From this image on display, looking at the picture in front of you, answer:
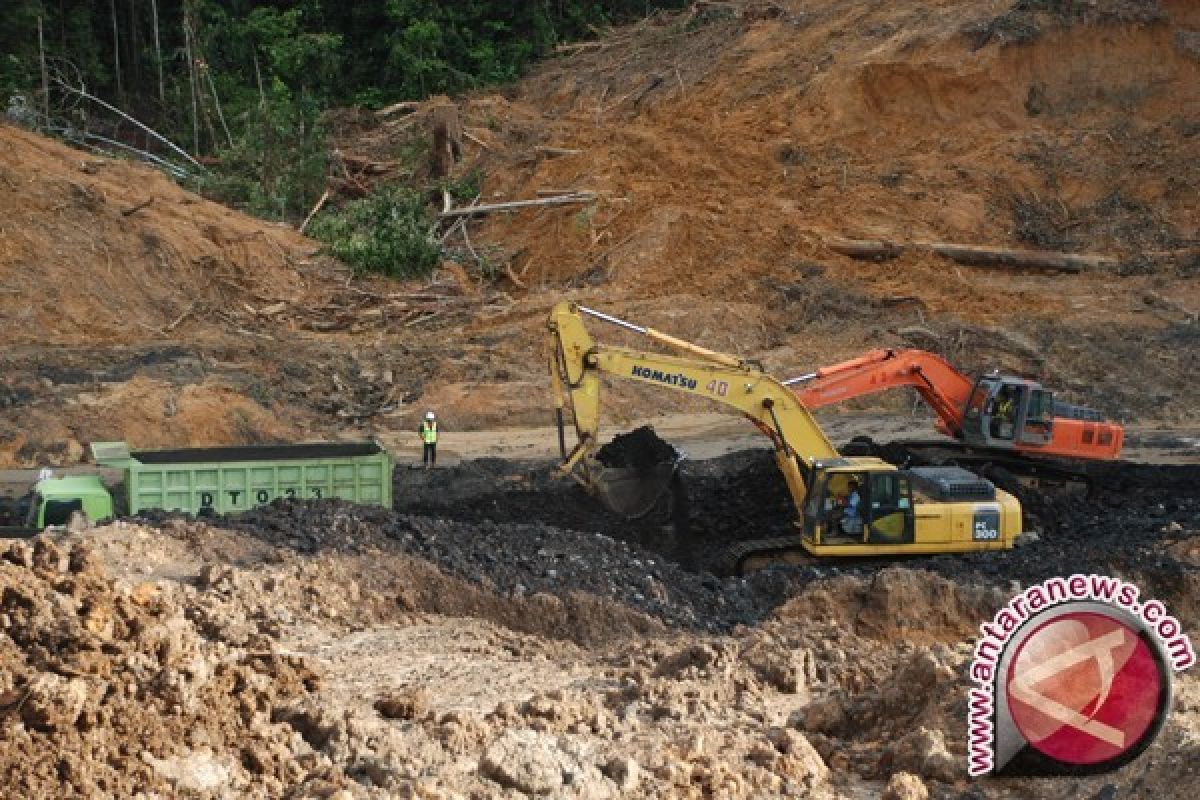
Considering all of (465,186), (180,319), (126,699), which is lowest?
(126,699)

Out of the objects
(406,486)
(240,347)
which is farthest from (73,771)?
(240,347)

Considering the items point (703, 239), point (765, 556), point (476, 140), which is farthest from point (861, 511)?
point (476, 140)

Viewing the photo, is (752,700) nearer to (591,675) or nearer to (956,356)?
(591,675)

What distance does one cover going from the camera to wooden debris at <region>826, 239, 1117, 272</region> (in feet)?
98.2

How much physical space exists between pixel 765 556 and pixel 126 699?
27.5 feet

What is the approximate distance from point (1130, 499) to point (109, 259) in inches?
695

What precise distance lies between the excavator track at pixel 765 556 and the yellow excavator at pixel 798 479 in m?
0.01

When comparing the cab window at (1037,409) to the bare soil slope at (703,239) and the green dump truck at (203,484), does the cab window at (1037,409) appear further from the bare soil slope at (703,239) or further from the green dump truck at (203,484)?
the green dump truck at (203,484)

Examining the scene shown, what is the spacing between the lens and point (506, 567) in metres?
15.1

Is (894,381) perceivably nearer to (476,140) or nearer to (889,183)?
(889,183)

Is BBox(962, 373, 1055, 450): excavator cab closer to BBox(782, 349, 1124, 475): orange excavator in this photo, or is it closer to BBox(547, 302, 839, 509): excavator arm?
BBox(782, 349, 1124, 475): orange excavator

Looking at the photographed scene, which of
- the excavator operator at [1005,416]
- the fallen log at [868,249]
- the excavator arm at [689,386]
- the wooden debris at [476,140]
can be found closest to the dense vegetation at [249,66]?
the wooden debris at [476,140]

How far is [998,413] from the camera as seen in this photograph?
1952 cm

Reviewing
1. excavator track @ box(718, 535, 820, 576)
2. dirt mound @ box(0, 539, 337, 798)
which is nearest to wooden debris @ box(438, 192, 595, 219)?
excavator track @ box(718, 535, 820, 576)
